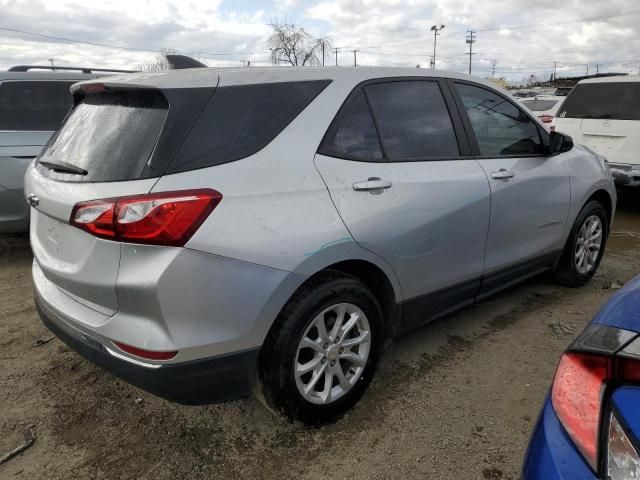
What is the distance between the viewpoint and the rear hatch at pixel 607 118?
6852 millimetres

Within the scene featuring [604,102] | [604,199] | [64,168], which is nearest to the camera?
[64,168]

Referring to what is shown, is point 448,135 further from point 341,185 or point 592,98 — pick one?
point 592,98

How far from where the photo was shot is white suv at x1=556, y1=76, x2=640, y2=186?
268 inches

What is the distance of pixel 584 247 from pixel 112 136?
372cm

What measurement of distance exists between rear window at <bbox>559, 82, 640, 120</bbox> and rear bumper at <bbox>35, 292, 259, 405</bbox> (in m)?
6.69

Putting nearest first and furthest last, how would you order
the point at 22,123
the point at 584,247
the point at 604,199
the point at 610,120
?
the point at 584,247
the point at 604,199
the point at 22,123
the point at 610,120

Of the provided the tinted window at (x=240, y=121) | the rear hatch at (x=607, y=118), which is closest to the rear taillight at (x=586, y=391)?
the tinted window at (x=240, y=121)

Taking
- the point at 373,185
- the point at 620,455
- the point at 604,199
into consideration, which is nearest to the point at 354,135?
the point at 373,185

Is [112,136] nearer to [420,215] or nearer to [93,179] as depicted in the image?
[93,179]

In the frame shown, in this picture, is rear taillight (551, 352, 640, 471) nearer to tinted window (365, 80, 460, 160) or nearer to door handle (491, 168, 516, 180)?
tinted window (365, 80, 460, 160)

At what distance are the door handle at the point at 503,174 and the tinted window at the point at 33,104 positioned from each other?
12.5 feet

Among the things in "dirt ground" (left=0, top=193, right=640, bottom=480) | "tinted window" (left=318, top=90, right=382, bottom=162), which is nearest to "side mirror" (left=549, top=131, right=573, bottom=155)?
A: "dirt ground" (left=0, top=193, right=640, bottom=480)

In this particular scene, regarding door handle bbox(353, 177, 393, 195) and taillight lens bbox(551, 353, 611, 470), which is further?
door handle bbox(353, 177, 393, 195)

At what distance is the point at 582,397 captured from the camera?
1.33 m
